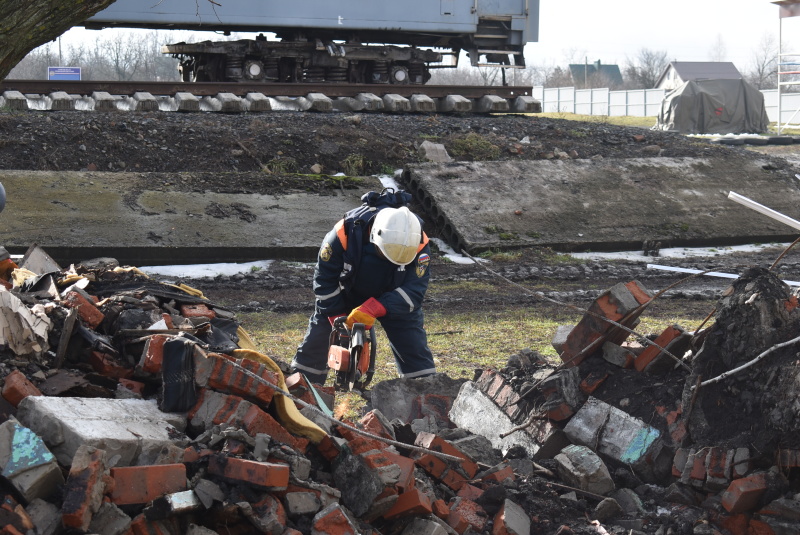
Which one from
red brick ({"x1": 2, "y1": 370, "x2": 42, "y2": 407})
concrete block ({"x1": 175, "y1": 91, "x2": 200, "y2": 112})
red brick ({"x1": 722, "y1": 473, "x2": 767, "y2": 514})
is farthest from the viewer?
concrete block ({"x1": 175, "y1": 91, "x2": 200, "y2": 112})

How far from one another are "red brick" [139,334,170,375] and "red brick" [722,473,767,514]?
286cm

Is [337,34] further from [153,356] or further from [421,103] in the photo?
[153,356]

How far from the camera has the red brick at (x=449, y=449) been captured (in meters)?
4.45

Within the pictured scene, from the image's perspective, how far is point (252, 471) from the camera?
3393 millimetres

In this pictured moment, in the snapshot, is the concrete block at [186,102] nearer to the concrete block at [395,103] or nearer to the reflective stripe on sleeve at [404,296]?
the concrete block at [395,103]

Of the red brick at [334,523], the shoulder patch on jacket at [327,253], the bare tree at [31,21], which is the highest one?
the bare tree at [31,21]

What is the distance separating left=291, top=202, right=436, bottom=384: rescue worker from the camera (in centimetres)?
560

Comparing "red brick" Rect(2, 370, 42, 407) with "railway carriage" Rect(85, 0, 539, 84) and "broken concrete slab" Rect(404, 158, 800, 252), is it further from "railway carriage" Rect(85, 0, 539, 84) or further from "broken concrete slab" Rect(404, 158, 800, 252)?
"railway carriage" Rect(85, 0, 539, 84)

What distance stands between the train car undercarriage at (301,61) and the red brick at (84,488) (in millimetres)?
14529

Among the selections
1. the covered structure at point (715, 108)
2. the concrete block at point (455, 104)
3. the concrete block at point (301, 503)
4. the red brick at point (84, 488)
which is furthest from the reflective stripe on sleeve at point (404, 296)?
the covered structure at point (715, 108)

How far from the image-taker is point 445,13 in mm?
17438

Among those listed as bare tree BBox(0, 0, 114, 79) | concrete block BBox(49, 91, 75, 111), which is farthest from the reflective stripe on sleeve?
concrete block BBox(49, 91, 75, 111)

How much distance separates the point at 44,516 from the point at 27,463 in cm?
21

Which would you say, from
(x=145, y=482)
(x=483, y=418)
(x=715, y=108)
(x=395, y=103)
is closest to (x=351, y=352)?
(x=483, y=418)
